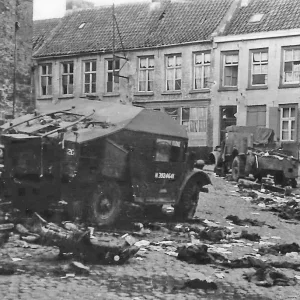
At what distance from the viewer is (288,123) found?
36.6 m

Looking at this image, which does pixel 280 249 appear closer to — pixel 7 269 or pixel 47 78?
pixel 7 269

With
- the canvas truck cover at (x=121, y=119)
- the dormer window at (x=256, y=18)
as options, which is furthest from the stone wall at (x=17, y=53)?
the dormer window at (x=256, y=18)

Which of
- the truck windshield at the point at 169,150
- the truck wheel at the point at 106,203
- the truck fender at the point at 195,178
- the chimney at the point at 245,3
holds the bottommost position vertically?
the truck wheel at the point at 106,203

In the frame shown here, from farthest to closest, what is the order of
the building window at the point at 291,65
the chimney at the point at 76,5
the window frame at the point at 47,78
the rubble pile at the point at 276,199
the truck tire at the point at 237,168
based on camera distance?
the chimney at the point at 76,5 < the window frame at the point at 47,78 < the building window at the point at 291,65 < the truck tire at the point at 237,168 < the rubble pile at the point at 276,199

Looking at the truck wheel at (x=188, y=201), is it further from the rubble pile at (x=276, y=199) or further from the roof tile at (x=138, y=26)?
the roof tile at (x=138, y=26)

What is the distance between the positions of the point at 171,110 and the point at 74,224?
2779 cm

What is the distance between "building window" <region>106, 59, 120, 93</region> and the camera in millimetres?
41375

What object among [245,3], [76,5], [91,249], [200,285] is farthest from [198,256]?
[76,5]

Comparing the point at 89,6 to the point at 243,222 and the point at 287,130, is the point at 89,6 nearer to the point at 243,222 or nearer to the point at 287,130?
the point at 287,130

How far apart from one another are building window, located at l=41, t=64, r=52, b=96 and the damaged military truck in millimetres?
29584

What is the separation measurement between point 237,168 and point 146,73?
50.4 ft

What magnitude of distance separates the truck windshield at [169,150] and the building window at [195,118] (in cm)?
2425

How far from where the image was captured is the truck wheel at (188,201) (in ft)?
Result: 49.2

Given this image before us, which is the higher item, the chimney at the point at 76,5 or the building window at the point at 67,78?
the chimney at the point at 76,5
